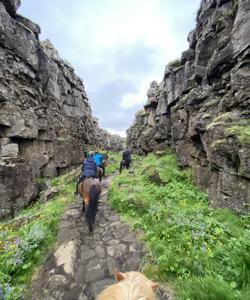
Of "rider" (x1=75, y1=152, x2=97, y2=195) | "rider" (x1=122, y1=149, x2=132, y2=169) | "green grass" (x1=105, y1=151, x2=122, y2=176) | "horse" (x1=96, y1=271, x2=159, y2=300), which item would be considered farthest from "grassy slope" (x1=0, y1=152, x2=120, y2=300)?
"green grass" (x1=105, y1=151, x2=122, y2=176)

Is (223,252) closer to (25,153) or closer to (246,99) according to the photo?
(246,99)

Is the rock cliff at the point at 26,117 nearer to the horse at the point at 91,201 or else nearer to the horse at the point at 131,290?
the horse at the point at 91,201

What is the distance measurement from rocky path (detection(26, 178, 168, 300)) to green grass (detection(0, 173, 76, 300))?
0.92 feet

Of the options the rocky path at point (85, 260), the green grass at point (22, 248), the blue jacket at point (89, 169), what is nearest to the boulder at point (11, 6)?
the blue jacket at point (89, 169)

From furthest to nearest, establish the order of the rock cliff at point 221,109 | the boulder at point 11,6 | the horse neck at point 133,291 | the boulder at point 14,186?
the boulder at point 11,6 → the boulder at point 14,186 → the rock cliff at point 221,109 → the horse neck at point 133,291

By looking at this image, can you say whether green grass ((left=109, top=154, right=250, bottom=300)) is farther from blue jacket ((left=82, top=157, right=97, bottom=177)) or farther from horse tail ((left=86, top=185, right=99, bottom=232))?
blue jacket ((left=82, top=157, right=97, bottom=177))

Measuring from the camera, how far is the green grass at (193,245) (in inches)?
118

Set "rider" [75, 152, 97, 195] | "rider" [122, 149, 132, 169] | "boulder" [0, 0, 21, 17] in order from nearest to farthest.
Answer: "rider" [75, 152, 97, 195] < "boulder" [0, 0, 21, 17] < "rider" [122, 149, 132, 169]

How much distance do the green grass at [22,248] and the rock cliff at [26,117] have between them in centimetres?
272

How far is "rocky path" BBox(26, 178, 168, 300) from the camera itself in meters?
3.65

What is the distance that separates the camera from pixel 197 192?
8594mm

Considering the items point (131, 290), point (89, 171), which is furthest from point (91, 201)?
point (131, 290)

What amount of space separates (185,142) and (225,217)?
7902 mm

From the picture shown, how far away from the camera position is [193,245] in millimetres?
4266
